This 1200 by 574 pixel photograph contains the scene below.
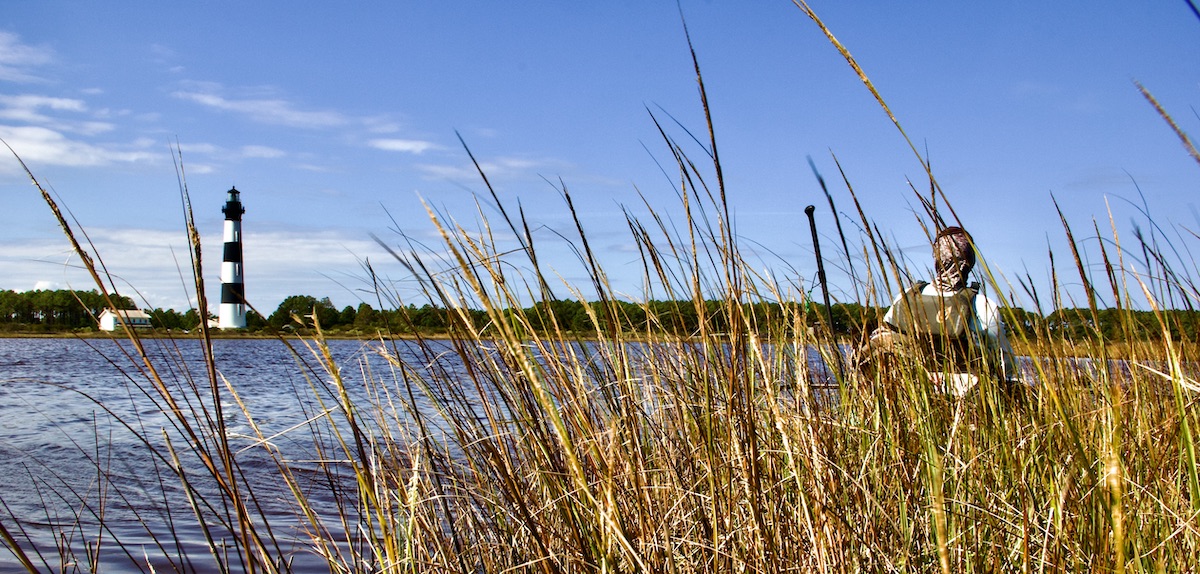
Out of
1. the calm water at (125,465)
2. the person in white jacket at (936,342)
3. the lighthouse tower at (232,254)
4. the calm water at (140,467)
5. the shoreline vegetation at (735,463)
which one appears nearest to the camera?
the shoreline vegetation at (735,463)

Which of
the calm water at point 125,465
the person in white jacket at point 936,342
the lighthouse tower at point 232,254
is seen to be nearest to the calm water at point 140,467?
the calm water at point 125,465

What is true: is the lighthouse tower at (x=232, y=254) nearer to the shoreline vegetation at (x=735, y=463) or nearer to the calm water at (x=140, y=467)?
the calm water at (x=140, y=467)

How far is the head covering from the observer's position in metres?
1.41

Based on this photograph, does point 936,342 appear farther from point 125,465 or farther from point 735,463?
point 125,465

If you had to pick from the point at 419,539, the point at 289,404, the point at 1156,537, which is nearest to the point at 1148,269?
the point at 1156,537

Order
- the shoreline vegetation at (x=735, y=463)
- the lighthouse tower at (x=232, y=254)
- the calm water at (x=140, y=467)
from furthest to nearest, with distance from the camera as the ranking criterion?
the lighthouse tower at (x=232, y=254)
the calm water at (x=140, y=467)
the shoreline vegetation at (x=735, y=463)

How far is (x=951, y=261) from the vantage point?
2.20m

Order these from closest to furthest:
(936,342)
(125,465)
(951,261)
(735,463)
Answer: (735,463) → (951,261) → (936,342) → (125,465)

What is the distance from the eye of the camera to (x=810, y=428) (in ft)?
4.88

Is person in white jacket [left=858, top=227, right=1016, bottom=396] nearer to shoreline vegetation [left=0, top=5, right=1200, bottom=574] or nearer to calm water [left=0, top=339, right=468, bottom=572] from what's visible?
shoreline vegetation [left=0, top=5, right=1200, bottom=574]

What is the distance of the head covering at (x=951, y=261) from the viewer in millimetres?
1409

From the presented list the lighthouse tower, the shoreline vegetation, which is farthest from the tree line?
the lighthouse tower

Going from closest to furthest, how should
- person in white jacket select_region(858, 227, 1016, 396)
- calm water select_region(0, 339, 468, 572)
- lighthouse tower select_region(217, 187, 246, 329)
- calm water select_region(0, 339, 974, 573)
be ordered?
person in white jacket select_region(858, 227, 1016, 396) → calm water select_region(0, 339, 974, 573) → calm water select_region(0, 339, 468, 572) → lighthouse tower select_region(217, 187, 246, 329)

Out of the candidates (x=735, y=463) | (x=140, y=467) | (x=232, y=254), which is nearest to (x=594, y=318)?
(x=735, y=463)
